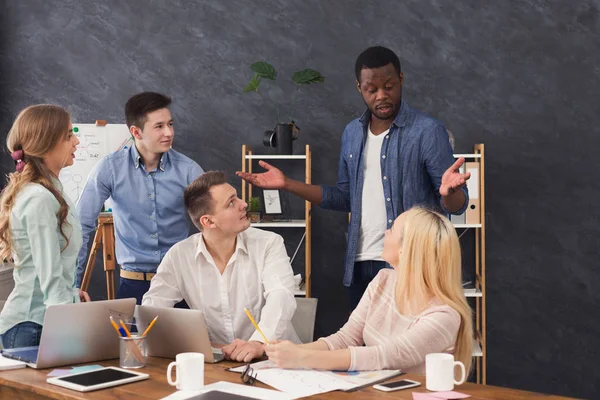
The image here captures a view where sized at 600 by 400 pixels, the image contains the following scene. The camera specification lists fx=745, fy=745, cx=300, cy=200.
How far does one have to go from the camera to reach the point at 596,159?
A: 448cm

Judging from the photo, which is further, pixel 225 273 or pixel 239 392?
pixel 225 273

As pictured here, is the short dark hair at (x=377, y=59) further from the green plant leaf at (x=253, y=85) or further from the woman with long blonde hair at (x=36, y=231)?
the green plant leaf at (x=253, y=85)

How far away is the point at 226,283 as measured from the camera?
9.09 ft

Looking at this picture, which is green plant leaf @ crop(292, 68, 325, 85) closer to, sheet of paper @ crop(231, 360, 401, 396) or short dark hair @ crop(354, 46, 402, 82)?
short dark hair @ crop(354, 46, 402, 82)

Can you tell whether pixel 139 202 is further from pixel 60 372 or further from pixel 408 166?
pixel 60 372

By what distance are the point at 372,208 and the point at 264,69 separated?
1.74m

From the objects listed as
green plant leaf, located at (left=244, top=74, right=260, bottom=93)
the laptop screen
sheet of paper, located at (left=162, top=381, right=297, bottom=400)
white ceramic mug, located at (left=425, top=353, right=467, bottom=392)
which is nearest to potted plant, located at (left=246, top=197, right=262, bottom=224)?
green plant leaf, located at (left=244, top=74, right=260, bottom=93)

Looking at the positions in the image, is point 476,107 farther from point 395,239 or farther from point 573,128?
point 395,239

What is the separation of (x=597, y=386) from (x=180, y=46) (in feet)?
11.2

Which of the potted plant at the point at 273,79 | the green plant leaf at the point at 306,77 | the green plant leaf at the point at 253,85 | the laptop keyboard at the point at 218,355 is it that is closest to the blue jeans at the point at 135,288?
the laptop keyboard at the point at 218,355

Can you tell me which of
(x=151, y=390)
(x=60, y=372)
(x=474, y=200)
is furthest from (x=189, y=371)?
(x=474, y=200)

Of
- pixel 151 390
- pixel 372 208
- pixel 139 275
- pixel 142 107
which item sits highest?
pixel 142 107

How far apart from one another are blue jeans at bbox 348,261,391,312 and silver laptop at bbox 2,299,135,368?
1120 millimetres

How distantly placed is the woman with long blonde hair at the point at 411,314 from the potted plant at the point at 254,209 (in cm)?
217
